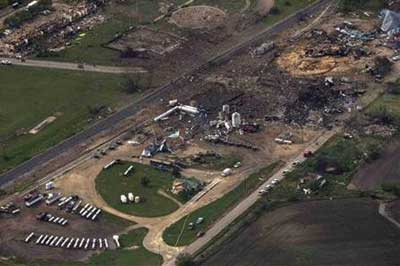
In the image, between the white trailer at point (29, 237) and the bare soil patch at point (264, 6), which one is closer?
the white trailer at point (29, 237)

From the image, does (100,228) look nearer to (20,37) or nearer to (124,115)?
(124,115)

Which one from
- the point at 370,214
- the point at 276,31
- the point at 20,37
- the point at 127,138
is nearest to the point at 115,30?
the point at 20,37

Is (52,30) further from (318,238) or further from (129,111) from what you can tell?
(318,238)

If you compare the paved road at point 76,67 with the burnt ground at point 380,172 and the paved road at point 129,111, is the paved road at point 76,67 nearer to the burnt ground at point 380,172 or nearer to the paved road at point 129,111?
the paved road at point 129,111

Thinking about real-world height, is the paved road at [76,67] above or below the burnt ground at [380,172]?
above

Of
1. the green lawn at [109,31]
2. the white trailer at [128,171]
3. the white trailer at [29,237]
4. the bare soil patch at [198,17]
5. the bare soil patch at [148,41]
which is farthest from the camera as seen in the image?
the bare soil patch at [198,17]

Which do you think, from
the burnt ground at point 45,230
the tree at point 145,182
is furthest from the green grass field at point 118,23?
the burnt ground at point 45,230

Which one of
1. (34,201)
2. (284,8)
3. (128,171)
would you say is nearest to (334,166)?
(128,171)

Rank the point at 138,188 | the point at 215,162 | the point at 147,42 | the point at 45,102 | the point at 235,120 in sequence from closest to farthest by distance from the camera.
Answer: the point at 138,188 < the point at 215,162 < the point at 235,120 < the point at 45,102 < the point at 147,42
